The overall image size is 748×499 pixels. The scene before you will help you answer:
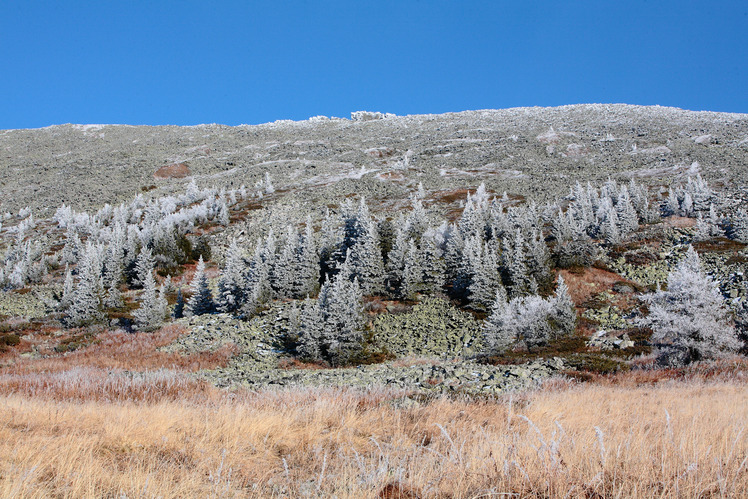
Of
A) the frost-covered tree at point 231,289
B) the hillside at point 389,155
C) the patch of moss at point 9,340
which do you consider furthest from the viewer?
the hillside at point 389,155

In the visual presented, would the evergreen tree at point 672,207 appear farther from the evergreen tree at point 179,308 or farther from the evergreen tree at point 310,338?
the evergreen tree at point 179,308

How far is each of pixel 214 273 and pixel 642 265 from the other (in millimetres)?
38313

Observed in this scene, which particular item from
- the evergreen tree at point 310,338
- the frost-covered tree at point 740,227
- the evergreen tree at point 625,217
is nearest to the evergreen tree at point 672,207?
the evergreen tree at point 625,217

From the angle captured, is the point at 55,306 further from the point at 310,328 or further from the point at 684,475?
the point at 684,475

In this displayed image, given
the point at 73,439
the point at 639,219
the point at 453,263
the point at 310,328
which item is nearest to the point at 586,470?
the point at 73,439

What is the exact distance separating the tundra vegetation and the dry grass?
3 cm

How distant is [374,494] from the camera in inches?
130

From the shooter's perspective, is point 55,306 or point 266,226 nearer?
point 55,306

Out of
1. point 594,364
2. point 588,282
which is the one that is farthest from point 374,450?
point 588,282

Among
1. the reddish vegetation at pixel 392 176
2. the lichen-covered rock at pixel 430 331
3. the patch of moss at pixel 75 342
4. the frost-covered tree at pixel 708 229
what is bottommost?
the patch of moss at pixel 75 342

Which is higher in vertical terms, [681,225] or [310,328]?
[681,225]

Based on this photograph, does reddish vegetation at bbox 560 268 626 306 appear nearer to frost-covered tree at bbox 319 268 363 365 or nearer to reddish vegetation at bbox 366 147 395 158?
frost-covered tree at bbox 319 268 363 365

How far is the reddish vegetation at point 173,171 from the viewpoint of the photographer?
97500mm

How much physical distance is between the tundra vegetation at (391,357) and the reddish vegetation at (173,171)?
1531 inches
